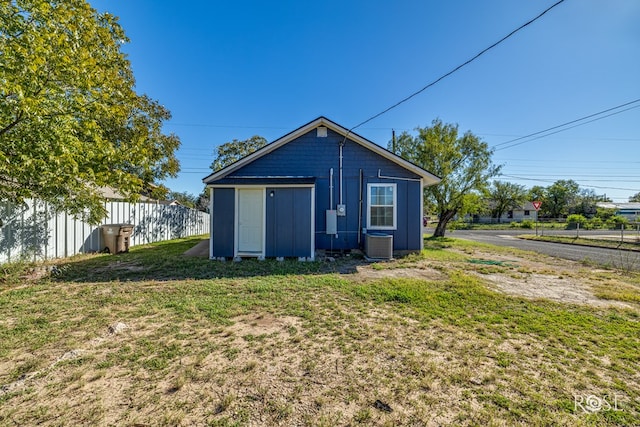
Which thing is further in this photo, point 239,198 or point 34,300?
point 239,198

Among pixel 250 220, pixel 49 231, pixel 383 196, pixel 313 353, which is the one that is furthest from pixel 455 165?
pixel 49 231

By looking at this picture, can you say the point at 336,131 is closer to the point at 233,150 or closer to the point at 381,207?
the point at 381,207

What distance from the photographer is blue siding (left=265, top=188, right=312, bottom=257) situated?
25.8 feet

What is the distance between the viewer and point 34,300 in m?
4.21

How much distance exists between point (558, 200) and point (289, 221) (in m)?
65.2

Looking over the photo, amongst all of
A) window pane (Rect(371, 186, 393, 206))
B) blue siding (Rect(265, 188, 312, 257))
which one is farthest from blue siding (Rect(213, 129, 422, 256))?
blue siding (Rect(265, 188, 312, 257))

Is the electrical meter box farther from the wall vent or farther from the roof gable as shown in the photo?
the roof gable

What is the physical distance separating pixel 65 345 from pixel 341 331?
3.20 m

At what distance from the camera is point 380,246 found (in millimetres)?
8117

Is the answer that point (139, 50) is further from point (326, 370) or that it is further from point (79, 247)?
point (326, 370)

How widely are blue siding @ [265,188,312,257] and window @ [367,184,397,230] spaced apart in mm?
2477

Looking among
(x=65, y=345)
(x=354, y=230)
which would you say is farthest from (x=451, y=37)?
(x=65, y=345)

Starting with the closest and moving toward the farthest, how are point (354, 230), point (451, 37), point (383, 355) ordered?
1. point (383, 355)
2. point (451, 37)
3. point (354, 230)

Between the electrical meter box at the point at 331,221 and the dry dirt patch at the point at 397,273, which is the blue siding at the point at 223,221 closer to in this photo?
the electrical meter box at the point at 331,221
